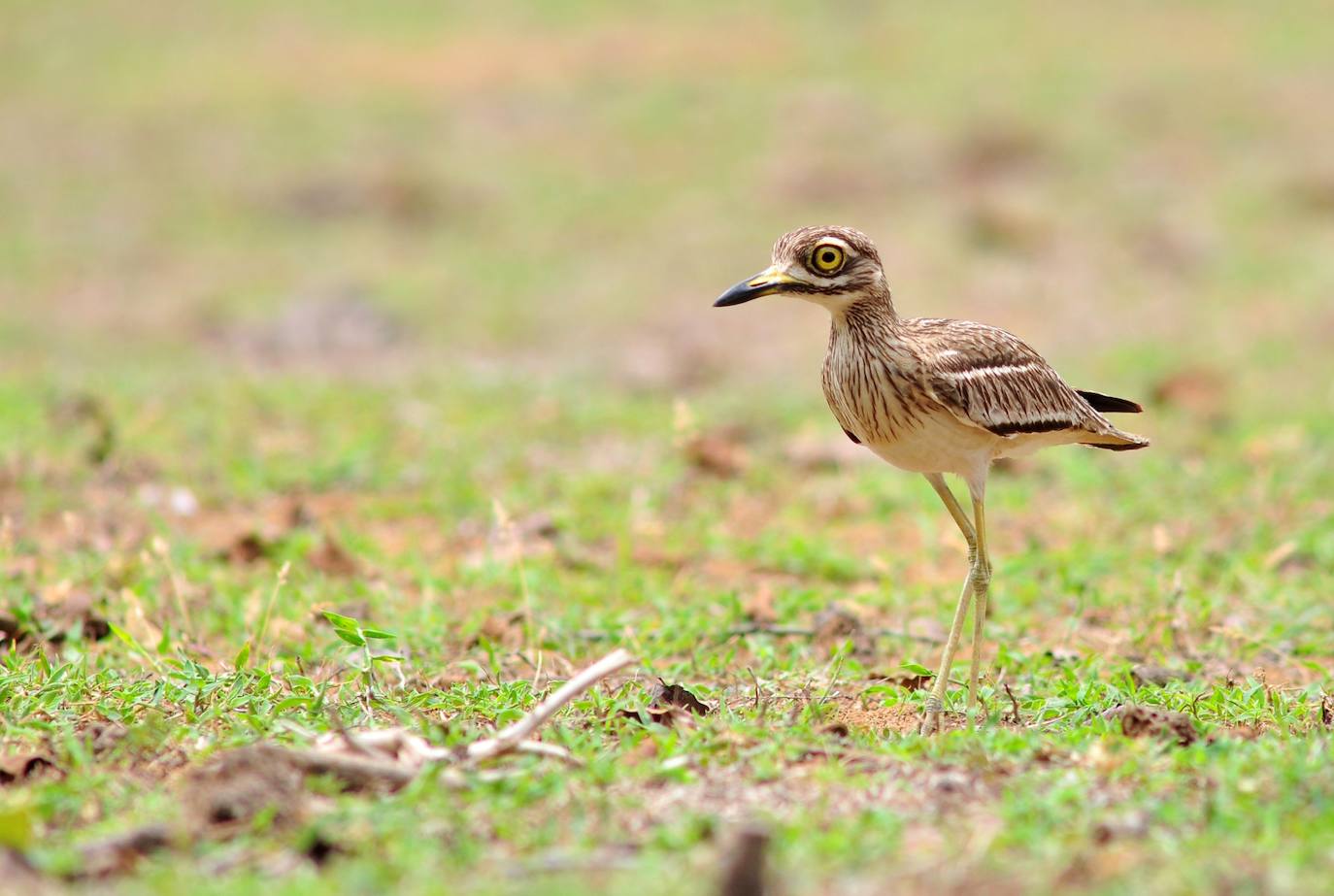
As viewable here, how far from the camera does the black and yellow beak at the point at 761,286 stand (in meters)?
3.99

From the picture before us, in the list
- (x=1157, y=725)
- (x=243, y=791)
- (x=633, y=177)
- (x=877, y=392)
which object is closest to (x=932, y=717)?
(x=1157, y=725)

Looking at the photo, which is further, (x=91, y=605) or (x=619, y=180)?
(x=619, y=180)

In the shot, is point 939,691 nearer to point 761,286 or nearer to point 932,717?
point 932,717

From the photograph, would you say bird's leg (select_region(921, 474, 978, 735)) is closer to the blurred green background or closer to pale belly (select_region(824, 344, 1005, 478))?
pale belly (select_region(824, 344, 1005, 478))

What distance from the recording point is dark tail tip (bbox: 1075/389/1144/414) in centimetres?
445

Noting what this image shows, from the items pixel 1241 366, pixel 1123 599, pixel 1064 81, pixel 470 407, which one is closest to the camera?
pixel 1123 599

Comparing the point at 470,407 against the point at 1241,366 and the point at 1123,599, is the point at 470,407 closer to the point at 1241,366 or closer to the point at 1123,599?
the point at 1123,599

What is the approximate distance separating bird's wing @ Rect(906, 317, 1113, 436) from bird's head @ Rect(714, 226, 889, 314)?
223 mm

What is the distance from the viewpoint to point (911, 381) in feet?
13.1

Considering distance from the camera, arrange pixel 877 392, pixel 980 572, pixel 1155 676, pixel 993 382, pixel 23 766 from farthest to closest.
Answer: pixel 1155 676
pixel 980 572
pixel 993 382
pixel 877 392
pixel 23 766

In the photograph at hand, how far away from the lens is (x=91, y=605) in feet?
16.1

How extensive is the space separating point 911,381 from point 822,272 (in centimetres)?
37

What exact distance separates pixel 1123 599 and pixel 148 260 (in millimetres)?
10335

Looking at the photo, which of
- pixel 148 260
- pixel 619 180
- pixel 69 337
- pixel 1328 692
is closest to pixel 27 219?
pixel 148 260
